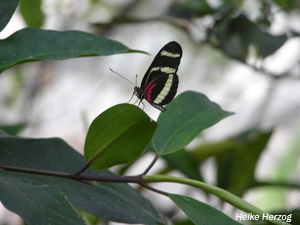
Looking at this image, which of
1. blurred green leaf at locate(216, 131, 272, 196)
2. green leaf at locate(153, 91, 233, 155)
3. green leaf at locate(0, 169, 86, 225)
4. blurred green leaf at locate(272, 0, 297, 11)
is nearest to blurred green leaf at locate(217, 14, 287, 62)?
blurred green leaf at locate(272, 0, 297, 11)

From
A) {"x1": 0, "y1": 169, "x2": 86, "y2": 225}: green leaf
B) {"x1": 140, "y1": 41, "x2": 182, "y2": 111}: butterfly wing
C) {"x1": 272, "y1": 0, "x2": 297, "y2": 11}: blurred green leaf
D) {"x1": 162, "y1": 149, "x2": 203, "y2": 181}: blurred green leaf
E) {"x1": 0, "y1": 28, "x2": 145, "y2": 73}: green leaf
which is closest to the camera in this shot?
{"x1": 0, "y1": 169, "x2": 86, "y2": 225}: green leaf

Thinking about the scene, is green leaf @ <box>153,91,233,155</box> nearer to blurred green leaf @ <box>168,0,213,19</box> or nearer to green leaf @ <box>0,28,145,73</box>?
green leaf @ <box>0,28,145,73</box>

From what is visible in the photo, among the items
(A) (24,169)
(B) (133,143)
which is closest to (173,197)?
(B) (133,143)

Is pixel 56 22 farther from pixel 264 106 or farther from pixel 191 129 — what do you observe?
pixel 191 129

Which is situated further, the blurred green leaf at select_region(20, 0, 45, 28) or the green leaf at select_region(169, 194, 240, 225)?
the blurred green leaf at select_region(20, 0, 45, 28)

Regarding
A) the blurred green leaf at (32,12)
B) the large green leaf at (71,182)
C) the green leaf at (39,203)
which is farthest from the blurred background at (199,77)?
the green leaf at (39,203)

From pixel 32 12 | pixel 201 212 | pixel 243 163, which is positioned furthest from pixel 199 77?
pixel 201 212
